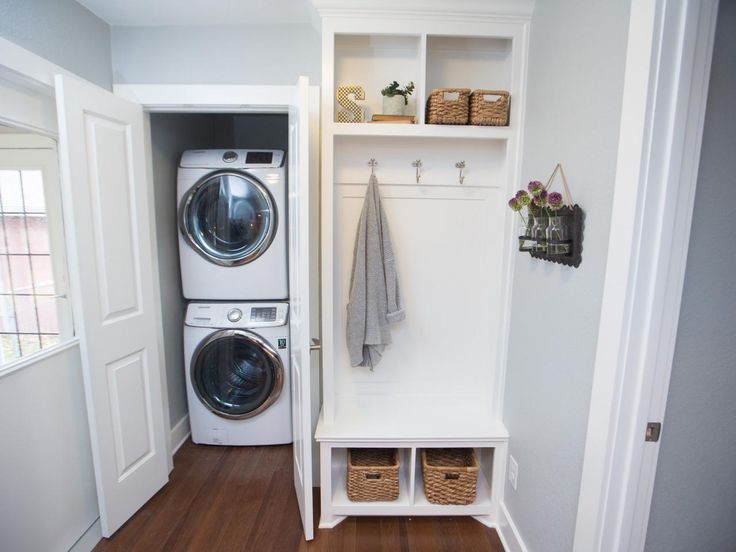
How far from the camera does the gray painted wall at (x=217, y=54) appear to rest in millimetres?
1680

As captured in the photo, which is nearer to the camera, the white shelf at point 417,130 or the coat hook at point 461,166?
the white shelf at point 417,130

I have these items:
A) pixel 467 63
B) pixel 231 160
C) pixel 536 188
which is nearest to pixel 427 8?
pixel 467 63

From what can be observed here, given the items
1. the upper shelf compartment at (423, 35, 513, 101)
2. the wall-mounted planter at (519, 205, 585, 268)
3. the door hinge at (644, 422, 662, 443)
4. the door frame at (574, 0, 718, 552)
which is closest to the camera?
the door frame at (574, 0, 718, 552)

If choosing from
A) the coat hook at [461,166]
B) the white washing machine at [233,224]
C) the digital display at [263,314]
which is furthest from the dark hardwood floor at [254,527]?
the coat hook at [461,166]

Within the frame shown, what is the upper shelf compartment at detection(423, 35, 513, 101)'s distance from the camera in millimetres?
1634

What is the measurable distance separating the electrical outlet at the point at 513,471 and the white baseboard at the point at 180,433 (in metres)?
1.99

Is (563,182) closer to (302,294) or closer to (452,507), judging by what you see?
(302,294)

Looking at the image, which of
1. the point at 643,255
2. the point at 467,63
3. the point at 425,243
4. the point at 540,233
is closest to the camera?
the point at 643,255

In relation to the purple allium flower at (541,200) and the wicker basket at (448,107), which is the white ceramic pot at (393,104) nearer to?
the wicker basket at (448,107)

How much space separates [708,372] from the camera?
99cm

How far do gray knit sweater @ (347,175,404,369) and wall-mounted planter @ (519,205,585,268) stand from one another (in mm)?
663

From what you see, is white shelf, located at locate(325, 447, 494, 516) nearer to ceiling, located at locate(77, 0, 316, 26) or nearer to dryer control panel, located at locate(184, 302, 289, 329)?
dryer control panel, located at locate(184, 302, 289, 329)

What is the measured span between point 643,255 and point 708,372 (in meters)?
0.43

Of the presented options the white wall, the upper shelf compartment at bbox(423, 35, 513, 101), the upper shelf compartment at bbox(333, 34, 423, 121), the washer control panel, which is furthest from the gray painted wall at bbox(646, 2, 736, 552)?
the white wall
